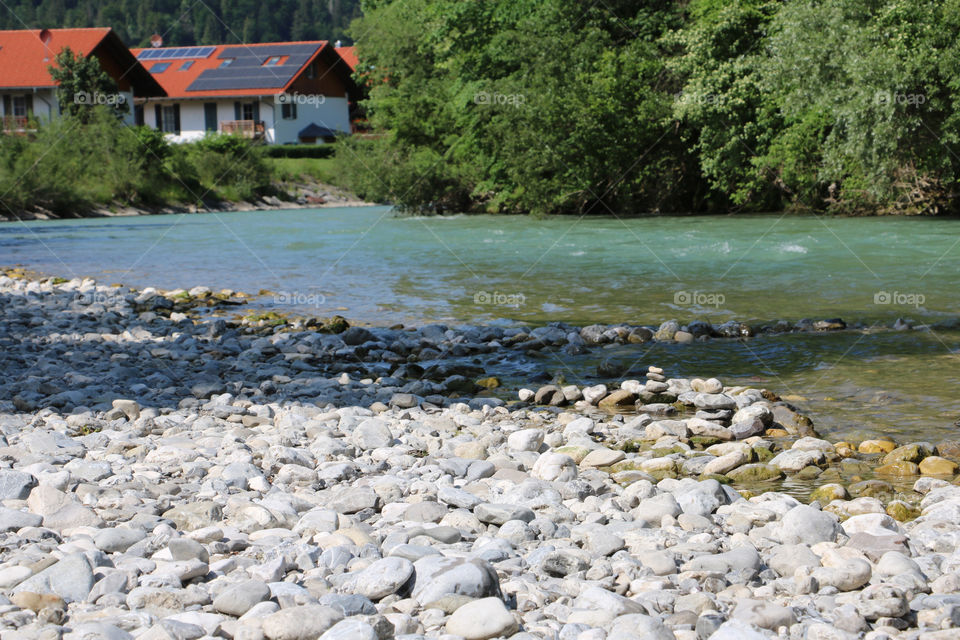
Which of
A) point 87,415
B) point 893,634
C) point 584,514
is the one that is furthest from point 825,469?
point 87,415

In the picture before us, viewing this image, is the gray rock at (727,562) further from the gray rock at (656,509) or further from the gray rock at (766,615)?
the gray rock at (656,509)

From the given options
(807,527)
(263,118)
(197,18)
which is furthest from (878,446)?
(197,18)

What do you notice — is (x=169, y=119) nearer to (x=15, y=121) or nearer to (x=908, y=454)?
(x=15, y=121)

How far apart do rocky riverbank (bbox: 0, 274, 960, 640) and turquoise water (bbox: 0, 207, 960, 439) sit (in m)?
1.01

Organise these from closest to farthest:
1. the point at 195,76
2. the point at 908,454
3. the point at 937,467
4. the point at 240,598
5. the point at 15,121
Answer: the point at 240,598 < the point at 937,467 < the point at 908,454 < the point at 15,121 < the point at 195,76

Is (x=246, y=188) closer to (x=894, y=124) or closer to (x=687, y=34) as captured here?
(x=687, y=34)

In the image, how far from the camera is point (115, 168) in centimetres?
3691

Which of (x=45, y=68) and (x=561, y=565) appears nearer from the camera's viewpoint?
(x=561, y=565)

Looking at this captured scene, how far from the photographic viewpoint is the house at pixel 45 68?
46562mm

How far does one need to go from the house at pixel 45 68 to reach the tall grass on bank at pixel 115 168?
7.28 metres

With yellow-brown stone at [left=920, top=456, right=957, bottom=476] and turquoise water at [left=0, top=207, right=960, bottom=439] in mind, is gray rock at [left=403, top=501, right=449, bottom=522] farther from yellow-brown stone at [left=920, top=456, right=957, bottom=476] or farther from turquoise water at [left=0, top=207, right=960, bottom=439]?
turquoise water at [left=0, top=207, right=960, bottom=439]

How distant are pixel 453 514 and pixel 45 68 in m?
50.2

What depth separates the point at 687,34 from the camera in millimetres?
25562

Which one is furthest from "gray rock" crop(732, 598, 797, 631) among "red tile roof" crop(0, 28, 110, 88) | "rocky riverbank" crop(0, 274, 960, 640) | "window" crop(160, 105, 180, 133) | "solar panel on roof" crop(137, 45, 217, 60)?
"solar panel on roof" crop(137, 45, 217, 60)
